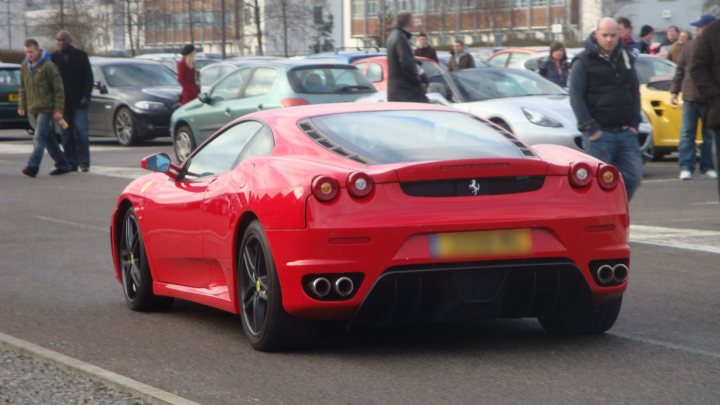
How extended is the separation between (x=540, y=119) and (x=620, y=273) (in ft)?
36.5

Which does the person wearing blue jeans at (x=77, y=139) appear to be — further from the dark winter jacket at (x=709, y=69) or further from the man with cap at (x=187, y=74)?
the dark winter jacket at (x=709, y=69)

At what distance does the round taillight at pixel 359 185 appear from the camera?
6320 mm

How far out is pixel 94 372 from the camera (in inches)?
239

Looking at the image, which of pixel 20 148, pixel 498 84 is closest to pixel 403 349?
pixel 498 84

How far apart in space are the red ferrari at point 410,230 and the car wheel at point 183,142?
14.3 metres

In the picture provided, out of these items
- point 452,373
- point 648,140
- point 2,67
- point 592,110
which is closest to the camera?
point 452,373

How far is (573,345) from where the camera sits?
6867 mm

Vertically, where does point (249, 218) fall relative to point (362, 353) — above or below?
above

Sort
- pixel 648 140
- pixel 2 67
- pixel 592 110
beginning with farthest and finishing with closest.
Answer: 1. pixel 2 67
2. pixel 648 140
3. pixel 592 110

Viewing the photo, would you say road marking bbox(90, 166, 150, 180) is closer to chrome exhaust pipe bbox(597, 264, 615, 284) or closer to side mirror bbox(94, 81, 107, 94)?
side mirror bbox(94, 81, 107, 94)

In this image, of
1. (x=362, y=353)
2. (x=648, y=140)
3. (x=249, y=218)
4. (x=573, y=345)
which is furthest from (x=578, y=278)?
(x=648, y=140)

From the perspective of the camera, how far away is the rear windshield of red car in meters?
20.8

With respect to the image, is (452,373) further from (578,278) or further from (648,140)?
(648,140)

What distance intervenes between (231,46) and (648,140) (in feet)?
348
